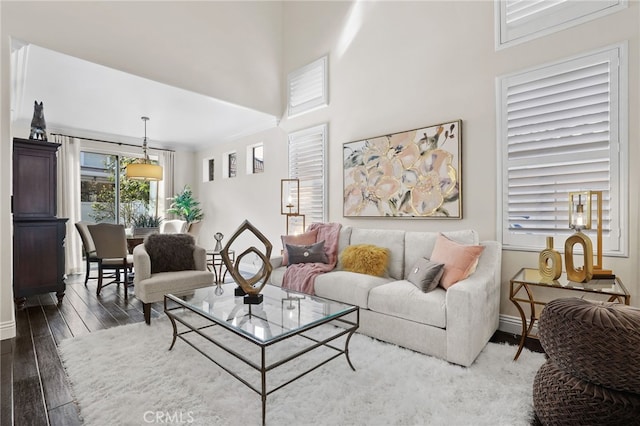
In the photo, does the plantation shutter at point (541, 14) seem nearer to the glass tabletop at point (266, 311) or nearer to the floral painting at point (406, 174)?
the floral painting at point (406, 174)

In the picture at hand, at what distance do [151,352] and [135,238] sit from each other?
9.00ft

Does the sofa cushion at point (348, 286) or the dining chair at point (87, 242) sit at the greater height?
the dining chair at point (87, 242)

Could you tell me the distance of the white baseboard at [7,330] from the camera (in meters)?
2.73

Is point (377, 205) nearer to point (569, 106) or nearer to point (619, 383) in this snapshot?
point (569, 106)

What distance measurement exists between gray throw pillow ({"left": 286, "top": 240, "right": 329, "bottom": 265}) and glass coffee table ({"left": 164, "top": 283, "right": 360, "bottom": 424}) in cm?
87

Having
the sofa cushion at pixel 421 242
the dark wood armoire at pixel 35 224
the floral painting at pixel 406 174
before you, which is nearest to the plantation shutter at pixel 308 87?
the floral painting at pixel 406 174

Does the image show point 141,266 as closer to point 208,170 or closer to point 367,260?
point 367,260

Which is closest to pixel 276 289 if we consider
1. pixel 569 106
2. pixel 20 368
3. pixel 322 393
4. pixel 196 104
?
pixel 322 393

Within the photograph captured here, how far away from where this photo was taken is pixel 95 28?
3.40 meters

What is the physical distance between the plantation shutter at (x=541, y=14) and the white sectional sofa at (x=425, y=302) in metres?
1.90

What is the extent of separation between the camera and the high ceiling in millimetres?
3609

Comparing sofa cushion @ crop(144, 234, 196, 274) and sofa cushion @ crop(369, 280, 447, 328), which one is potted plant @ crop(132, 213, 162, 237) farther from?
sofa cushion @ crop(369, 280, 447, 328)

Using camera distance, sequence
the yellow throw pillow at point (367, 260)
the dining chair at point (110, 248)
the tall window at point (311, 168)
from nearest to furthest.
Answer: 1. the yellow throw pillow at point (367, 260)
2. the dining chair at point (110, 248)
3. the tall window at point (311, 168)

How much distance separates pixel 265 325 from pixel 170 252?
2132mm
